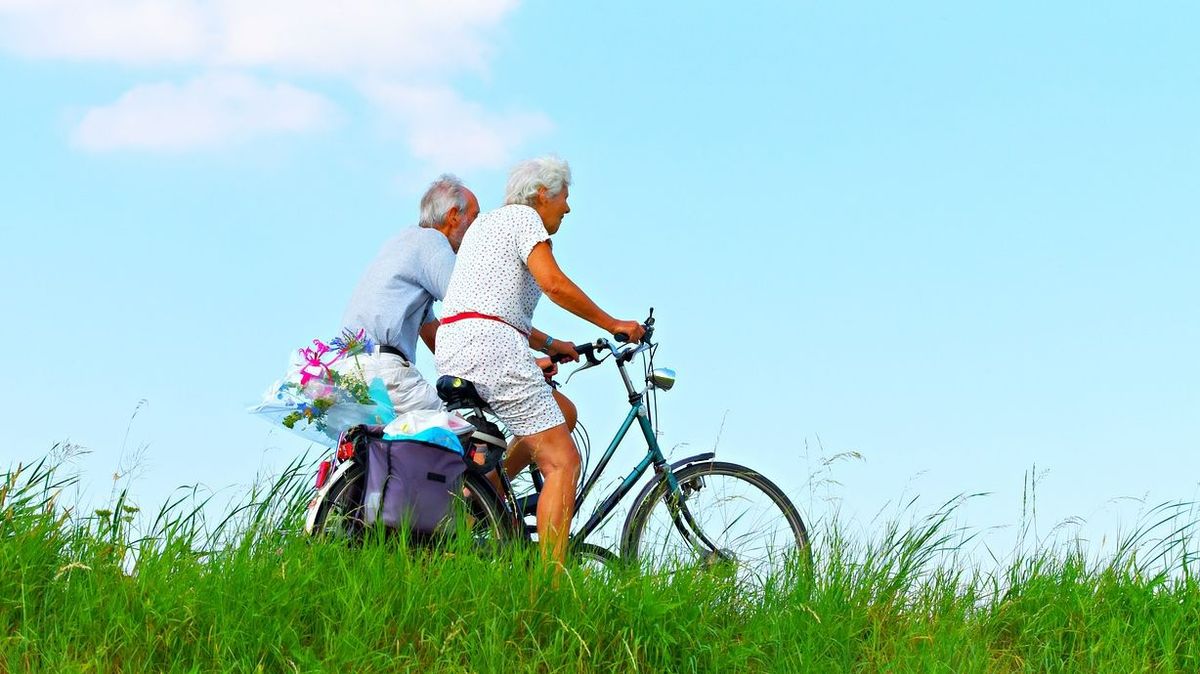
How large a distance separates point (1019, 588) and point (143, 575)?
13.6 ft

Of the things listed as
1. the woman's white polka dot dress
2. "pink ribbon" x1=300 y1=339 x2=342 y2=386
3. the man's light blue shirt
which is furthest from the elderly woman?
the man's light blue shirt

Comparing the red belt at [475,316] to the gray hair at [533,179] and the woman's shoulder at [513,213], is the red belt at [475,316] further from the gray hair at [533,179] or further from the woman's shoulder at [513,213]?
the gray hair at [533,179]

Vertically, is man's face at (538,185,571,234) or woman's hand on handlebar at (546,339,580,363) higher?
man's face at (538,185,571,234)

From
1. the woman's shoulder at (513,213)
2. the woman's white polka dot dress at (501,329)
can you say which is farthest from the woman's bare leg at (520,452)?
the woman's shoulder at (513,213)

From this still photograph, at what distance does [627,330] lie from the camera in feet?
21.1

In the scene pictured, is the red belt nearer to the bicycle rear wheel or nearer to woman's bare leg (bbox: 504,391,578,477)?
woman's bare leg (bbox: 504,391,578,477)

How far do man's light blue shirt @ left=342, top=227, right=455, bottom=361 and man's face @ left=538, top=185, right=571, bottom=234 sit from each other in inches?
42.1

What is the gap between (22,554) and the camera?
18.6 feet

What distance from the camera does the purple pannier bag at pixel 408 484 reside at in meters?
5.88

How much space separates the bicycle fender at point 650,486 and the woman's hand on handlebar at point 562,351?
0.76m

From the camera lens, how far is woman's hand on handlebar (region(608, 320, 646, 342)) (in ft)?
20.9

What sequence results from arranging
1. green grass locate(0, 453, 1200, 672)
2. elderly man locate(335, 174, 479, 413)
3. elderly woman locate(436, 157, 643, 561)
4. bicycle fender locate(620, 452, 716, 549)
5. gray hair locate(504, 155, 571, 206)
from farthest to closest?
elderly man locate(335, 174, 479, 413) → bicycle fender locate(620, 452, 716, 549) → gray hair locate(504, 155, 571, 206) → elderly woman locate(436, 157, 643, 561) → green grass locate(0, 453, 1200, 672)

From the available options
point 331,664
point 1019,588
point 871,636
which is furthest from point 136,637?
point 1019,588

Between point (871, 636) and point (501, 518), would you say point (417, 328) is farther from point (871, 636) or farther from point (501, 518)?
point (871, 636)
